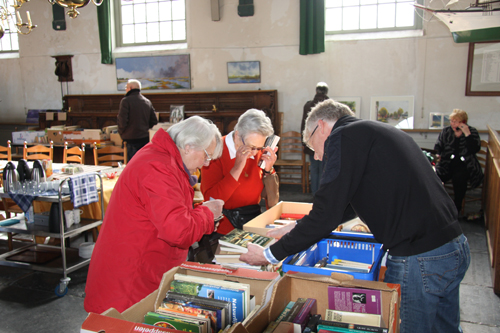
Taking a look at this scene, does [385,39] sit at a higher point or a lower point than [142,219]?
higher

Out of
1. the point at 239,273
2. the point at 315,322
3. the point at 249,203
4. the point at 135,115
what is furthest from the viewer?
the point at 135,115

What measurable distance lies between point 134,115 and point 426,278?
19.6 feet

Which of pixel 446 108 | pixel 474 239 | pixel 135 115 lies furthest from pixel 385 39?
pixel 135 115

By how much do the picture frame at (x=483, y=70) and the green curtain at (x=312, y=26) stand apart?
108 inches

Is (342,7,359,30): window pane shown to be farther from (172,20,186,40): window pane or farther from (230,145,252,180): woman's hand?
(230,145,252,180): woman's hand

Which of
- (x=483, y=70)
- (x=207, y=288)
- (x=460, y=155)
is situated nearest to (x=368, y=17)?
(x=483, y=70)

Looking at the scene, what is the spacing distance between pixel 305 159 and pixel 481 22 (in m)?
3.84

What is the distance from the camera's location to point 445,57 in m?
7.28

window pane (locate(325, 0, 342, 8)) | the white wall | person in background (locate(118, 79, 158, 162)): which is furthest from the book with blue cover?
window pane (locate(325, 0, 342, 8))

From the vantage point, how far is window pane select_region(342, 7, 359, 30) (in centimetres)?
812

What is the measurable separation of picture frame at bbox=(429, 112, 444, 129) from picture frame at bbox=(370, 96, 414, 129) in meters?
0.34

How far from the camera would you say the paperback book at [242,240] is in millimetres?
2131

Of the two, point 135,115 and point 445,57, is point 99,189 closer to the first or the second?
point 135,115

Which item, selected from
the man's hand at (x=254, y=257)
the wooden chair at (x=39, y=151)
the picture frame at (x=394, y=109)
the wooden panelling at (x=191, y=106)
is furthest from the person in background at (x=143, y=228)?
the picture frame at (x=394, y=109)
